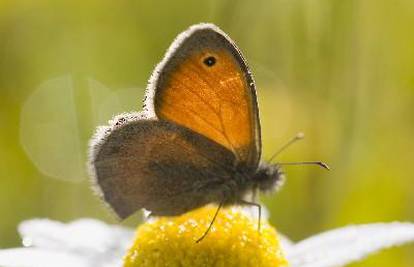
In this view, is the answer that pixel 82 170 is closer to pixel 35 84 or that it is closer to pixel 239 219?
pixel 35 84

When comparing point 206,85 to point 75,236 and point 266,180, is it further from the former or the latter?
point 75,236

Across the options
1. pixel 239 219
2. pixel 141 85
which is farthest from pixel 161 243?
pixel 141 85

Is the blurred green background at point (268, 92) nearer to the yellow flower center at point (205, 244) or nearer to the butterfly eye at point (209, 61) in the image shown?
the yellow flower center at point (205, 244)

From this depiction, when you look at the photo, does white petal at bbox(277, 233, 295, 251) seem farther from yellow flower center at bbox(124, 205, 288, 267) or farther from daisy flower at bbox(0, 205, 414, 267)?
yellow flower center at bbox(124, 205, 288, 267)

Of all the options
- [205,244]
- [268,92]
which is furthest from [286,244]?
[268,92]

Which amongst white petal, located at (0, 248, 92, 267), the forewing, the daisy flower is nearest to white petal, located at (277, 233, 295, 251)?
the daisy flower

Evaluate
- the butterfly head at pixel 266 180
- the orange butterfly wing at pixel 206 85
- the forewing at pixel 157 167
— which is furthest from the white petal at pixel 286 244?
the orange butterfly wing at pixel 206 85
